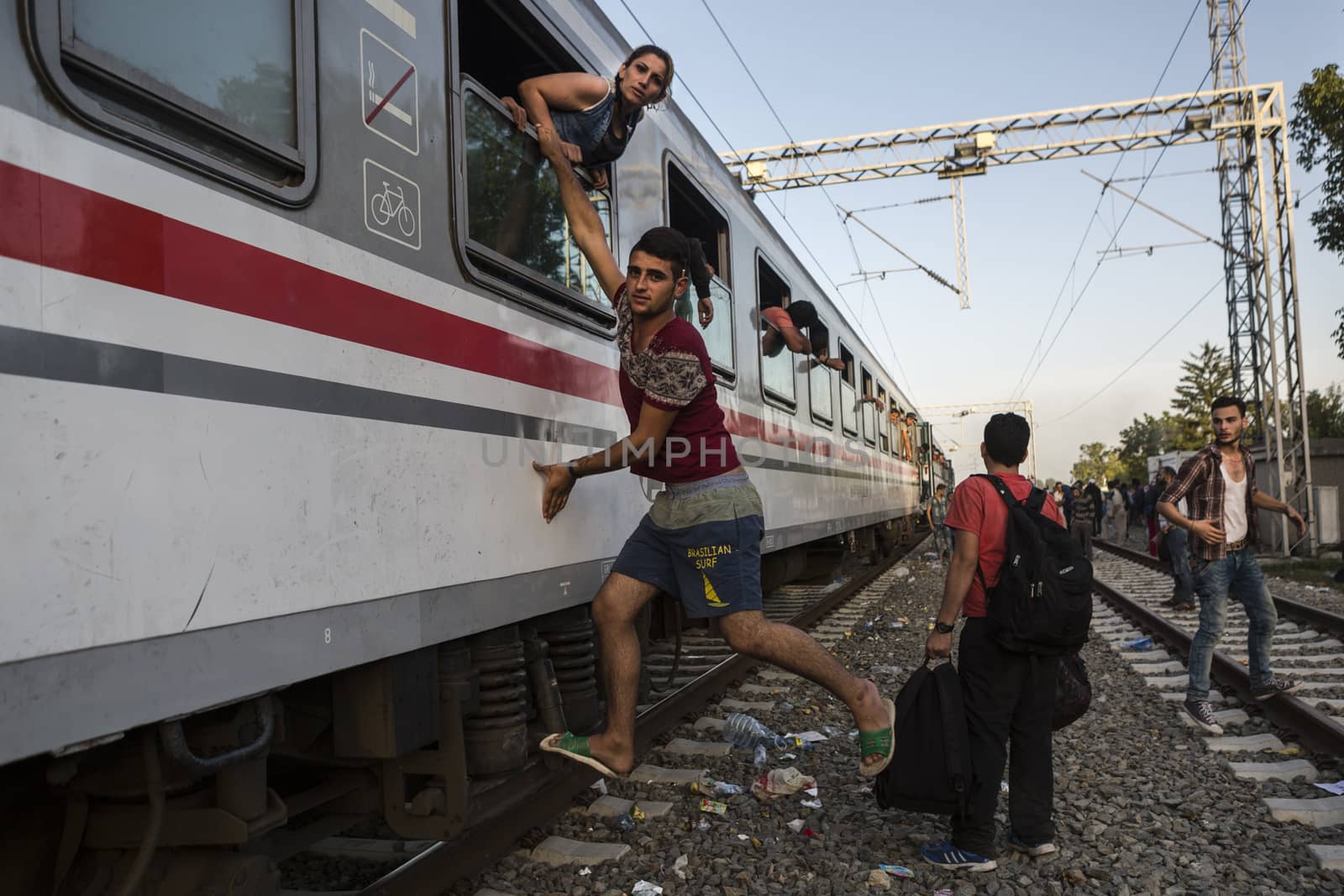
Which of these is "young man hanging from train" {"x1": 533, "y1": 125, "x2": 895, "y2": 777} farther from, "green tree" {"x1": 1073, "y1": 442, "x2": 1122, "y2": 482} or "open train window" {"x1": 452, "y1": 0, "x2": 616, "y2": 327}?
"green tree" {"x1": 1073, "y1": 442, "x2": 1122, "y2": 482}

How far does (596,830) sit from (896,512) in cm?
1222

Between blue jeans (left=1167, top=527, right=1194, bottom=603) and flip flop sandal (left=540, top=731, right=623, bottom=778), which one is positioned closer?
flip flop sandal (left=540, top=731, right=623, bottom=778)

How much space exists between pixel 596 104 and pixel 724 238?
7.27 ft

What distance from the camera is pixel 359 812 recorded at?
3.00 metres

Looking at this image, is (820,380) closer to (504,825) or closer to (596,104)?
(596,104)

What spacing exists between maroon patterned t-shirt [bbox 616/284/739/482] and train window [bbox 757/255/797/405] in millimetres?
3157

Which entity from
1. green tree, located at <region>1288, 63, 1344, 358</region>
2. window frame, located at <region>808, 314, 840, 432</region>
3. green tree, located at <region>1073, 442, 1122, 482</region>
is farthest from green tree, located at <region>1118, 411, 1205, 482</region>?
window frame, located at <region>808, 314, 840, 432</region>

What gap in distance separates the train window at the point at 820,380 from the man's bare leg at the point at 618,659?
5063 millimetres

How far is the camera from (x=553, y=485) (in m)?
3.21

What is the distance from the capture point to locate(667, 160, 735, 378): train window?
4973mm

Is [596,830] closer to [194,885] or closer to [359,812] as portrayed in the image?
[359,812]

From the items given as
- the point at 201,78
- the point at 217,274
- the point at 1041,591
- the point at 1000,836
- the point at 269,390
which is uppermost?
the point at 201,78

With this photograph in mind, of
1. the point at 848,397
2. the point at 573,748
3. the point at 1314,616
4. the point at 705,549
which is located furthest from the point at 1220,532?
the point at 848,397

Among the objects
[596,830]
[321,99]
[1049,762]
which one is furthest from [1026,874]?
[321,99]
